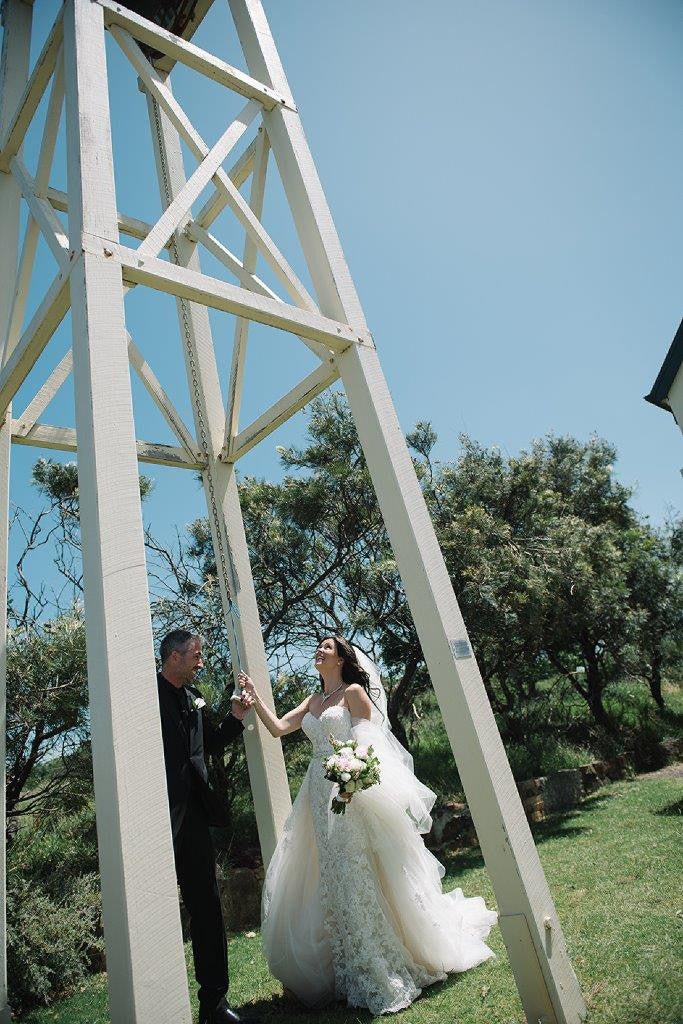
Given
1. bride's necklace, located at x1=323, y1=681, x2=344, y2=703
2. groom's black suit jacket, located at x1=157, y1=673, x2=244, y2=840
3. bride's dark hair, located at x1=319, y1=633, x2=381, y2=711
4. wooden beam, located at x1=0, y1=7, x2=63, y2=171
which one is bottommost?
groom's black suit jacket, located at x1=157, y1=673, x2=244, y2=840

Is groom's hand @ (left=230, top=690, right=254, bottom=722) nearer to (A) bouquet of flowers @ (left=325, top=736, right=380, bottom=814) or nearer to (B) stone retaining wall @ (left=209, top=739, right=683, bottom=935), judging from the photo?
(A) bouquet of flowers @ (left=325, top=736, right=380, bottom=814)

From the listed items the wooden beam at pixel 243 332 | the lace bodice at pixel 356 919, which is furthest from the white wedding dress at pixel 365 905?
the wooden beam at pixel 243 332

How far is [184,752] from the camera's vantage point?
11.9ft

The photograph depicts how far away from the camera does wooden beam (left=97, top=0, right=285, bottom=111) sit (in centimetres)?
347

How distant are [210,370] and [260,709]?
2.58 meters

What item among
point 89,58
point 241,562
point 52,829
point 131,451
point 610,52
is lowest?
point 52,829

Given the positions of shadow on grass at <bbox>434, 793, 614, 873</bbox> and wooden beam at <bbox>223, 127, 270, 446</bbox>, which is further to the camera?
shadow on grass at <bbox>434, 793, 614, 873</bbox>

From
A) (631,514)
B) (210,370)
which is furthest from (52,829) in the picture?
(631,514)

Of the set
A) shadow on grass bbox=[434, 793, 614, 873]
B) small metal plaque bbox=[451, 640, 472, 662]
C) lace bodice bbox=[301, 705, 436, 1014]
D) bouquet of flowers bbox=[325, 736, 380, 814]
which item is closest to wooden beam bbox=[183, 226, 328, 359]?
small metal plaque bbox=[451, 640, 472, 662]

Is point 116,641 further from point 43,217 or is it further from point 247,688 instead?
point 43,217

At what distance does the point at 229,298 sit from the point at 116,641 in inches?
73.2

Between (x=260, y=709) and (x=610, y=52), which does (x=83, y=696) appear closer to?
(x=260, y=709)

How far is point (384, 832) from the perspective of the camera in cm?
382

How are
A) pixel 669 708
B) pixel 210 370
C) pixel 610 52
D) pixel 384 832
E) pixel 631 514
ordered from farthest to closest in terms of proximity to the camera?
pixel 669 708 → pixel 631 514 → pixel 610 52 → pixel 210 370 → pixel 384 832
